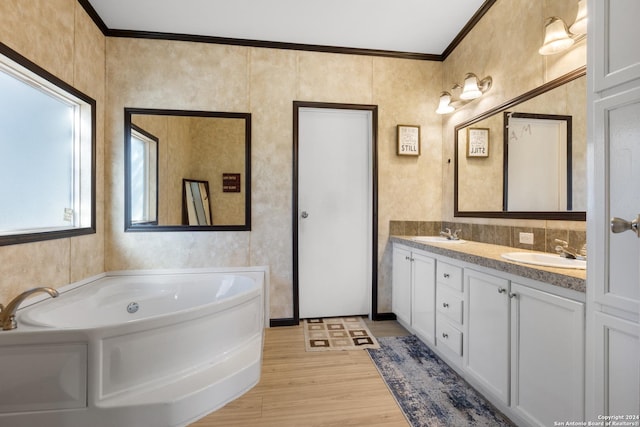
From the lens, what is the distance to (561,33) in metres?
1.71

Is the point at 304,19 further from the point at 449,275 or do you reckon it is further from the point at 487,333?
the point at 487,333

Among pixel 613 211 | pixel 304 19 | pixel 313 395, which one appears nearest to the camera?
pixel 613 211

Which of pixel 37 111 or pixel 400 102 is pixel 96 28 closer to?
pixel 37 111

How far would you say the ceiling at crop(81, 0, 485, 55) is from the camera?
7.60 ft

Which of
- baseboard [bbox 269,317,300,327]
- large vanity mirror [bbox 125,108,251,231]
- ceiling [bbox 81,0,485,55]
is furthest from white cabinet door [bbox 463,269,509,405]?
ceiling [bbox 81,0,485,55]

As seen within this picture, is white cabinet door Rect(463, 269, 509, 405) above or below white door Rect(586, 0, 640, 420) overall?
below

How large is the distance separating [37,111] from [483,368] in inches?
122

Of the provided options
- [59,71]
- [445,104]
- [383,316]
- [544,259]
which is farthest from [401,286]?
[59,71]

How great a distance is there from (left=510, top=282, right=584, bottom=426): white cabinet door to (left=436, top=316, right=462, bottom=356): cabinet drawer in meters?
0.43

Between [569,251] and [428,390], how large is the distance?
1.13 meters

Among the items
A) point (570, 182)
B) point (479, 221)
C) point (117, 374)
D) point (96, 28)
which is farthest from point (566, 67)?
point (96, 28)

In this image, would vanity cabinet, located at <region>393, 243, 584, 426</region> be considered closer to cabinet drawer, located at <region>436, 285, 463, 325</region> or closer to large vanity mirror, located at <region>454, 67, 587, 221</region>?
cabinet drawer, located at <region>436, 285, 463, 325</region>

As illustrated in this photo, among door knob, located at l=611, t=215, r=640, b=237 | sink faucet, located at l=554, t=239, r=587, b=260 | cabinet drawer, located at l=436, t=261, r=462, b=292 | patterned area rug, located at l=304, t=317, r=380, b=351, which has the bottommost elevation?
patterned area rug, located at l=304, t=317, r=380, b=351

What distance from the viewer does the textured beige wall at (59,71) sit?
1.58 metres
